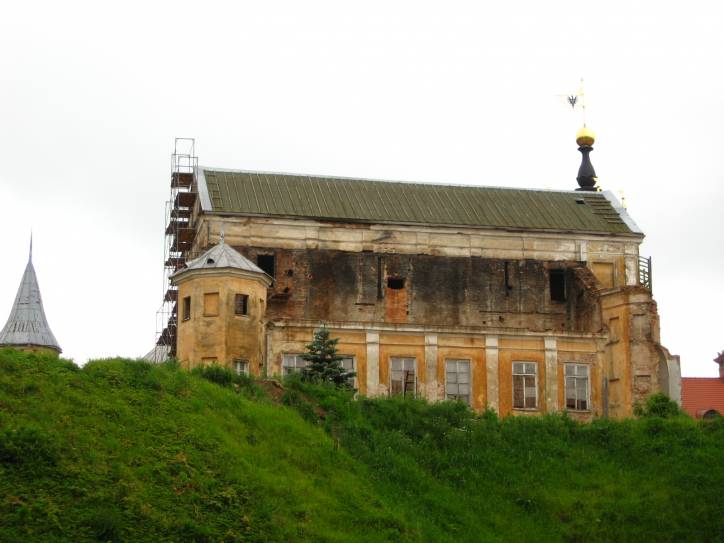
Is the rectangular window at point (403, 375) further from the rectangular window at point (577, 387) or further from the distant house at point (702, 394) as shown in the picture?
the distant house at point (702, 394)

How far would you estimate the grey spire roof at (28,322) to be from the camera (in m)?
61.4

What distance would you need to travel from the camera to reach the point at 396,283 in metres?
55.3

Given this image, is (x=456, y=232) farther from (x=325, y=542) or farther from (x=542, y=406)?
(x=325, y=542)

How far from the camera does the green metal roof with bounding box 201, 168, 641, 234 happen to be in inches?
2192

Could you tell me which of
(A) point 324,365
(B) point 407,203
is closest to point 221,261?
(A) point 324,365

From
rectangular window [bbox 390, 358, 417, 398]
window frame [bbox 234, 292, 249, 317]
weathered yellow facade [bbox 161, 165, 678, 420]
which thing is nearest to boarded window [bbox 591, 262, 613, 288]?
weathered yellow facade [bbox 161, 165, 678, 420]

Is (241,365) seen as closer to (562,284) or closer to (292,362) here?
(292,362)

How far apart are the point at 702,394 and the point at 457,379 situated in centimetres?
2184

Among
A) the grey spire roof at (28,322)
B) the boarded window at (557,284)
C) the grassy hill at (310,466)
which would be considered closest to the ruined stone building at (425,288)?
the boarded window at (557,284)

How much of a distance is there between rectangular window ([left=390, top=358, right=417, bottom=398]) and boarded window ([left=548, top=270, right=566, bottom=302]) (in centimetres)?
905

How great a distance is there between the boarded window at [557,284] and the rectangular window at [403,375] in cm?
905

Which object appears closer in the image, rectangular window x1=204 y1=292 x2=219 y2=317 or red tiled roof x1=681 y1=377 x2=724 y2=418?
rectangular window x1=204 y1=292 x2=219 y2=317

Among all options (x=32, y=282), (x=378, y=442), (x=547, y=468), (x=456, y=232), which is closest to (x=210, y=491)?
(x=378, y=442)

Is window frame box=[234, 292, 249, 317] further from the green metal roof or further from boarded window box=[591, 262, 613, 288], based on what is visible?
boarded window box=[591, 262, 613, 288]
